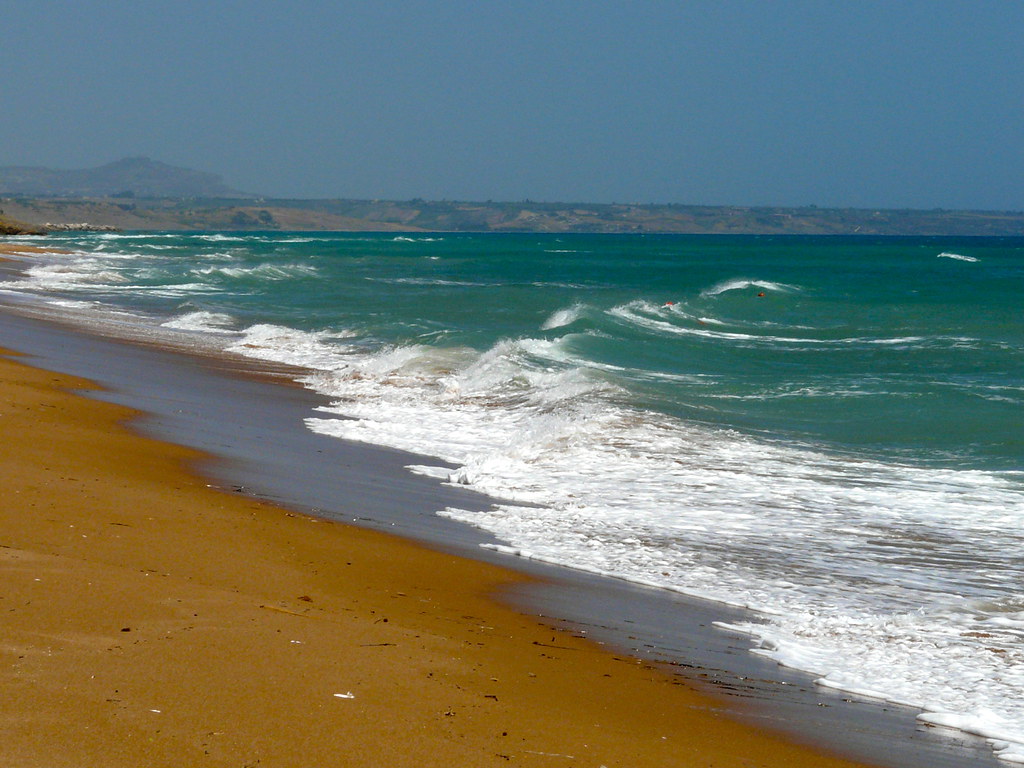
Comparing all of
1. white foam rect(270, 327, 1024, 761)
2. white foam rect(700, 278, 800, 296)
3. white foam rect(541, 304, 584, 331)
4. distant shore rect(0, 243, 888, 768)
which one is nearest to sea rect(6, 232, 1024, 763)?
white foam rect(270, 327, 1024, 761)

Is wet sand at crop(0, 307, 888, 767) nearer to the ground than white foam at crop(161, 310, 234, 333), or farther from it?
farther from it

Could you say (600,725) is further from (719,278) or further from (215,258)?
(215,258)

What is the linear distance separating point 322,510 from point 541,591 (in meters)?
2.46

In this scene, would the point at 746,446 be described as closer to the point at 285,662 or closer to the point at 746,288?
the point at 285,662

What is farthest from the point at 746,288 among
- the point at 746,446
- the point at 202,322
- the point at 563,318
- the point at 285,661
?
the point at 285,661

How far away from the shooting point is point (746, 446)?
40.4 feet

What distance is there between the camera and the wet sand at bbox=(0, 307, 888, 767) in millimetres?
3865

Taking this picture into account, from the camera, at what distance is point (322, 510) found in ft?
28.3

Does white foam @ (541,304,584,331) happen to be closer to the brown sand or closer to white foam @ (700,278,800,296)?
white foam @ (700,278,800,296)

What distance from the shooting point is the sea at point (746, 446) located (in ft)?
21.4

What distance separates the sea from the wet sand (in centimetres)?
125

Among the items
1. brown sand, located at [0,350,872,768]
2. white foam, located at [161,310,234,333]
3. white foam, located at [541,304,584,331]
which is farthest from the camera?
white foam, located at [541,304,584,331]

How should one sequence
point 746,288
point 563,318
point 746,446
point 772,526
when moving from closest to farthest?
1. point 772,526
2. point 746,446
3. point 563,318
4. point 746,288

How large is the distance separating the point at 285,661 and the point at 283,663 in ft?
0.08
